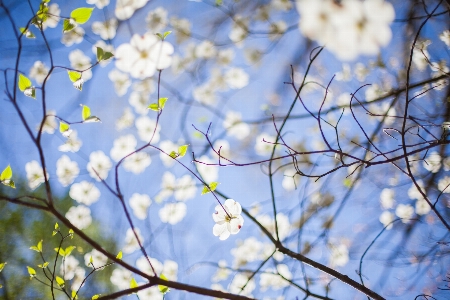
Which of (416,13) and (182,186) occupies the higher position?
(416,13)

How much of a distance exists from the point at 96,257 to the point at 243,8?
→ 1606 mm

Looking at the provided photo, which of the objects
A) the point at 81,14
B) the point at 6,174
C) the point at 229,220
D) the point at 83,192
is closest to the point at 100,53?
the point at 81,14

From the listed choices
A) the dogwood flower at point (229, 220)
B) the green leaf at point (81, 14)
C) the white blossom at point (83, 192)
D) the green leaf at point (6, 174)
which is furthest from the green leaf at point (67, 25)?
the white blossom at point (83, 192)

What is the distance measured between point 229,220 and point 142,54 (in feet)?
1.63

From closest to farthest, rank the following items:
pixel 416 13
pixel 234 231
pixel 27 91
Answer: pixel 27 91 → pixel 234 231 → pixel 416 13

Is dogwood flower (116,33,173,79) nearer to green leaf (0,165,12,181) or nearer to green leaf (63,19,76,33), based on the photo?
green leaf (63,19,76,33)

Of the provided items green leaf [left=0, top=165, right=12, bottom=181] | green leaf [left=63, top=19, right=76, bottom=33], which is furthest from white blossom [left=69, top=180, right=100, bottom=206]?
green leaf [left=63, top=19, right=76, bottom=33]

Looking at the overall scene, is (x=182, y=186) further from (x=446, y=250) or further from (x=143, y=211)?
(x=446, y=250)

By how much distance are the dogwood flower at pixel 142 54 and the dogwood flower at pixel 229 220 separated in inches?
15.9

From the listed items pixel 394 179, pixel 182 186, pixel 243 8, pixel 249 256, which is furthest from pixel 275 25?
pixel 249 256

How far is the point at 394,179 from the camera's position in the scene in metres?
1.84

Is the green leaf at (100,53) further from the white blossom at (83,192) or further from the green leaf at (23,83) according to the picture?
the white blossom at (83,192)

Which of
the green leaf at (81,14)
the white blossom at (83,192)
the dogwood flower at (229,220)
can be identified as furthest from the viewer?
the white blossom at (83,192)

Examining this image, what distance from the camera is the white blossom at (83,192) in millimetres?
1610
